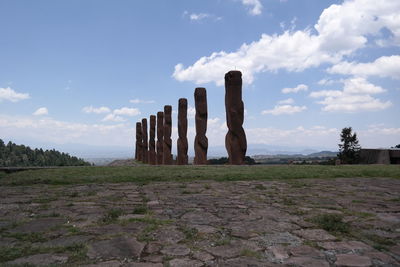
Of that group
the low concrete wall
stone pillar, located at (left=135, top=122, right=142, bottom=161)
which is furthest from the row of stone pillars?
stone pillar, located at (left=135, top=122, right=142, bottom=161)

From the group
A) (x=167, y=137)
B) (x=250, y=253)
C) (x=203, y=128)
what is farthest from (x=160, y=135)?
(x=250, y=253)

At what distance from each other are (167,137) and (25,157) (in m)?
9.55

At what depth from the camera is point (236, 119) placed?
1421 cm

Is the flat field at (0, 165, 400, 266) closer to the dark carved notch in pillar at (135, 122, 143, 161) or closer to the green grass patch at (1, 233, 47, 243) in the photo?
the green grass patch at (1, 233, 47, 243)

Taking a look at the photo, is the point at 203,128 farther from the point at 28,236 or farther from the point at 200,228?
the point at 28,236

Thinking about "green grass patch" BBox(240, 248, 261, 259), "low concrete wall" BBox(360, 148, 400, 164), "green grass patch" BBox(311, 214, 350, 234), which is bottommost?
"green grass patch" BBox(240, 248, 261, 259)

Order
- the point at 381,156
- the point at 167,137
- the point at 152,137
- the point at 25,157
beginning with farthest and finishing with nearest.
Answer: the point at 152,137, the point at 167,137, the point at 25,157, the point at 381,156

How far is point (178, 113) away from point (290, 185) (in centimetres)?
1318

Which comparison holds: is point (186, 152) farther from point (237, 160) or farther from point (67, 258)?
point (67, 258)

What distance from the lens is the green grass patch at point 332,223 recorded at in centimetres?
373

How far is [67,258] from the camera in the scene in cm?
285

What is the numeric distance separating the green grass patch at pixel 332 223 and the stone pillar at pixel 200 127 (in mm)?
12623

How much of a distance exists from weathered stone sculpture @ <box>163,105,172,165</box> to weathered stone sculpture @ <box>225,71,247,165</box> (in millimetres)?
9010

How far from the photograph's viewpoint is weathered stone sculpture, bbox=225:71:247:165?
14.2 m
